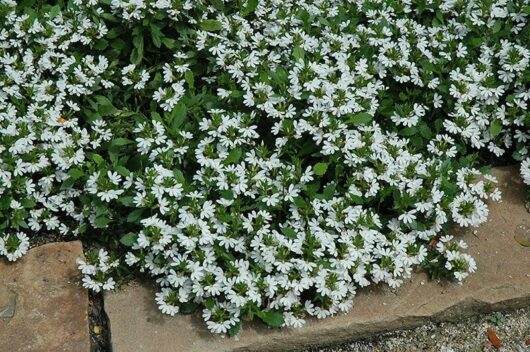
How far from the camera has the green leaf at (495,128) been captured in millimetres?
4484

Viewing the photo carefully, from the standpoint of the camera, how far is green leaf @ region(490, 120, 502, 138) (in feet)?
14.7

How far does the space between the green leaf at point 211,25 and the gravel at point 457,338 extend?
6.21ft

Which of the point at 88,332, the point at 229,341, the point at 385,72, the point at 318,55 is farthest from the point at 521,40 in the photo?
the point at 88,332

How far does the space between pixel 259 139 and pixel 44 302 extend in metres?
1.38

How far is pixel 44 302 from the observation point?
3.98 m

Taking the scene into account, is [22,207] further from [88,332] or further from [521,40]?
[521,40]

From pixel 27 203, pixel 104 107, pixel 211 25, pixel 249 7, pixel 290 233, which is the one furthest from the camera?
pixel 249 7

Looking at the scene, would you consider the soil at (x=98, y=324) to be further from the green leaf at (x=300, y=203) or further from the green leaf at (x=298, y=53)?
the green leaf at (x=298, y=53)

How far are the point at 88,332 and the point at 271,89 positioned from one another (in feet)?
5.09

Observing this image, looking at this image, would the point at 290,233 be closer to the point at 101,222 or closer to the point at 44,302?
the point at 101,222

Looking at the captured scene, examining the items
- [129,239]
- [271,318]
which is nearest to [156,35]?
[129,239]

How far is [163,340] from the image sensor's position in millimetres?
3814

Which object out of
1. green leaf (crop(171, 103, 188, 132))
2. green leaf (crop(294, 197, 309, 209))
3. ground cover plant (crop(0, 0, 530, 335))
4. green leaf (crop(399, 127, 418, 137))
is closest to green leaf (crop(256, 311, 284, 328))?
ground cover plant (crop(0, 0, 530, 335))

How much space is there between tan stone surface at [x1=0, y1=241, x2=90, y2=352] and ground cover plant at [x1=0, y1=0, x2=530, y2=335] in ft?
0.32
